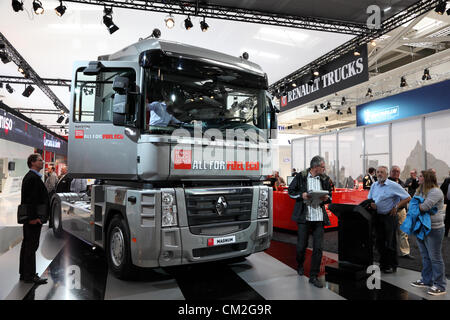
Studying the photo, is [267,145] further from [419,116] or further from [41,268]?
[419,116]

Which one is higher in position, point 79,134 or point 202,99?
point 202,99

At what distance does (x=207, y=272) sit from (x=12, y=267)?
9.56 ft

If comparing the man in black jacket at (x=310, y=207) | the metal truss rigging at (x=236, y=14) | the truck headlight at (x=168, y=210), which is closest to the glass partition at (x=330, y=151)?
the metal truss rigging at (x=236, y=14)

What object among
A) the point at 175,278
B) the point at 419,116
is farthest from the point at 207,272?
the point at 419,116

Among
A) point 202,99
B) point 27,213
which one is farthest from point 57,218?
point 202,99

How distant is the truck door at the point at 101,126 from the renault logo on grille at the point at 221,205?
1103mm

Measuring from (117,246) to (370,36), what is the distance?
8.91 metres

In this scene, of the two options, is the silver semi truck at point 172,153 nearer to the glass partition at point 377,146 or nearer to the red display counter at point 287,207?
the red display counter at point 287,207

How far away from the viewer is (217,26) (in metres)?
9.14

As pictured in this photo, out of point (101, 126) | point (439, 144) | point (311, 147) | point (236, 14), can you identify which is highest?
point (236, 14)

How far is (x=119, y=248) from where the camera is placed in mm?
4121

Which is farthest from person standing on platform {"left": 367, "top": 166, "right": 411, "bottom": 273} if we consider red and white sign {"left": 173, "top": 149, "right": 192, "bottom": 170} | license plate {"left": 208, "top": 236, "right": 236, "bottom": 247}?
red and white sign {"left": 173, "top": 149, "right": 192, "bottom": 170}

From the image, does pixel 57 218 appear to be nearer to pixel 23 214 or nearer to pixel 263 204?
pixel 23 214

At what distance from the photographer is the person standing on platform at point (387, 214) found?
4.49 meters
